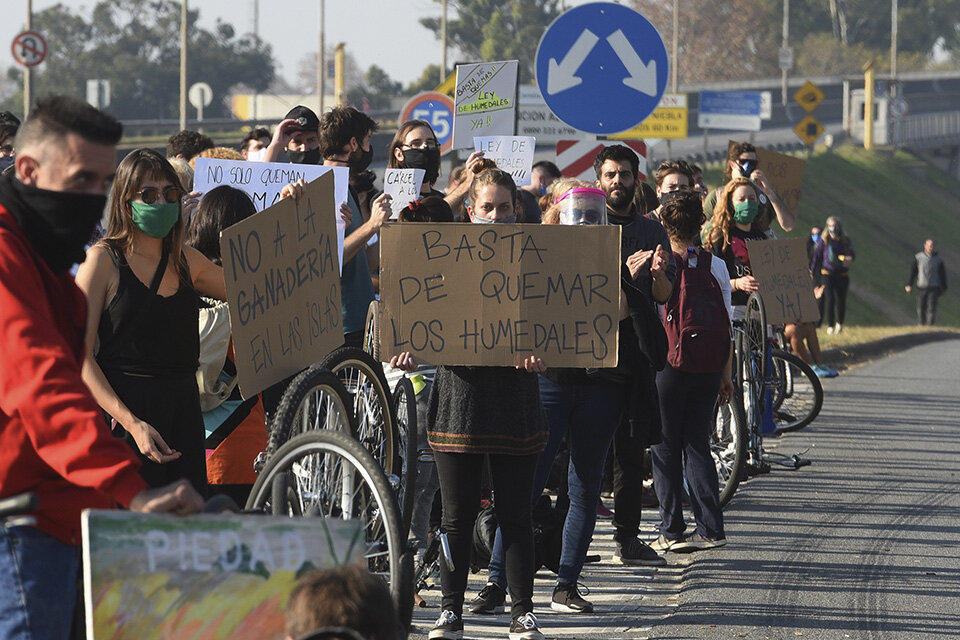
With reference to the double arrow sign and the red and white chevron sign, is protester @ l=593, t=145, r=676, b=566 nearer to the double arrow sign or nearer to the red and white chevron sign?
the double arrow sign

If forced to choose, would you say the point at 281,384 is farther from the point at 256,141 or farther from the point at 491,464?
the point at 256,141

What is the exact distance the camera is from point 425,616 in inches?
251

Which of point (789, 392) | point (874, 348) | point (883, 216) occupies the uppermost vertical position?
point (883, 216)

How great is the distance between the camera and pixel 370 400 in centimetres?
573

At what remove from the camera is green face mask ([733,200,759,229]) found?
32.3 feet

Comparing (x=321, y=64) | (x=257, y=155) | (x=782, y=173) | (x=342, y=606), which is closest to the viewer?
(x=342, y=606)

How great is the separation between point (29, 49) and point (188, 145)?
2031 cm

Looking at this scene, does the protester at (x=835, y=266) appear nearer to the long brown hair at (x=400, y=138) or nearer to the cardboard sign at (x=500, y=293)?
the long brown hair at (x=400, y=138)

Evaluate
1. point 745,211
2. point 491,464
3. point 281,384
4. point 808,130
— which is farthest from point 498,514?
point 808,130

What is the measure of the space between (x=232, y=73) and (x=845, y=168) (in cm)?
3246

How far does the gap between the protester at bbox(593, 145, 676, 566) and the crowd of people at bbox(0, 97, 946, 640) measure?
1 cm

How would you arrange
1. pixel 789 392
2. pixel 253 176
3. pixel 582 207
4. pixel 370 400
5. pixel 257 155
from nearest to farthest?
pixel 370 400 → pixel 582 207 → pixel 253 176 → pixel 257 155 → pixel 789 392

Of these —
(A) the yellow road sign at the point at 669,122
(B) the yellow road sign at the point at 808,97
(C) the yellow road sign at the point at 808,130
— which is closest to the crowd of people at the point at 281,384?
(A) the yellow road sign at the point at 669,122

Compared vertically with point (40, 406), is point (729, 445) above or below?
below
